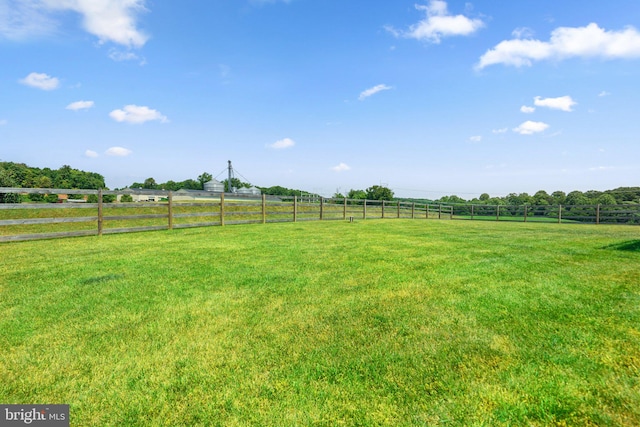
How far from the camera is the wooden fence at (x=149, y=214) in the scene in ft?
28.7

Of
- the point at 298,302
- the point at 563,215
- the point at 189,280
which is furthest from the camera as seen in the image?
the point at 563,215

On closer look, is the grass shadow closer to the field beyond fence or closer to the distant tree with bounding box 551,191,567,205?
the field beyond fence

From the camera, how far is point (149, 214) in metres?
11.8

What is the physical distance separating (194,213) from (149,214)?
168 cm

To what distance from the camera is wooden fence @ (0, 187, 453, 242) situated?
8742 mm

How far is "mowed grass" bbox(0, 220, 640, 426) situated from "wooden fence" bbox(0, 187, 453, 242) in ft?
17.4

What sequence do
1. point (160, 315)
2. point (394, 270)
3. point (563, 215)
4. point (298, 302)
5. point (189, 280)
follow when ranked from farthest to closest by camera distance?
point (563, 215) → point (394, 270) → point (189, 280) → point (298, 302) → point (160, 315)

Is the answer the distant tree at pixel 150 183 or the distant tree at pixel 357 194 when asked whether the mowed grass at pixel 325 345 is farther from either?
the distant tree at pixel 150 183

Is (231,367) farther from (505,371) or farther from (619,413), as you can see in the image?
(619,413)

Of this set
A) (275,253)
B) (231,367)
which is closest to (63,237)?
(275,253)

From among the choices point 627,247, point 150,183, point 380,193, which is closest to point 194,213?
point 627,247

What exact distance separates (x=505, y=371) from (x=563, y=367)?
42 cm

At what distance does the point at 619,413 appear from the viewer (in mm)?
1644

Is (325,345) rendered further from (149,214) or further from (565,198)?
(565,198)
